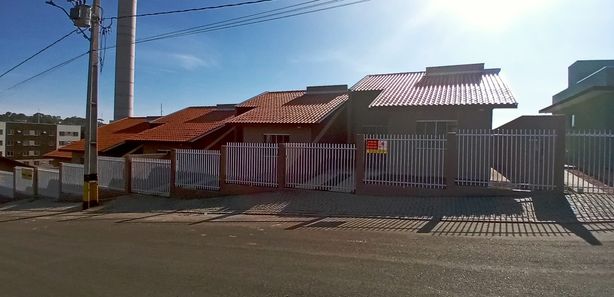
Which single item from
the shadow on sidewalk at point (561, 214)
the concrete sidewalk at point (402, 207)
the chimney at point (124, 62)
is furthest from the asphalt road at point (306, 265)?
the chimney at point (124, 62)

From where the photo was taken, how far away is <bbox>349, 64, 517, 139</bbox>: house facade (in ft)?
46.5

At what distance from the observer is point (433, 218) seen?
8.55m

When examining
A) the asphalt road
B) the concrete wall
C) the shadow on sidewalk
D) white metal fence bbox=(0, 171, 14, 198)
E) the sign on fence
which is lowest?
white metal fence bbox=(0, 171, 14, 198)

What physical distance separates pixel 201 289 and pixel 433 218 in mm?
5579

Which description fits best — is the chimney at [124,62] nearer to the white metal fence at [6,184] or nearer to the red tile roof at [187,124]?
the red tile roof at [187,124]

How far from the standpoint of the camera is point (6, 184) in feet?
71.3

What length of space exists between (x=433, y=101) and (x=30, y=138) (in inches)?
3320

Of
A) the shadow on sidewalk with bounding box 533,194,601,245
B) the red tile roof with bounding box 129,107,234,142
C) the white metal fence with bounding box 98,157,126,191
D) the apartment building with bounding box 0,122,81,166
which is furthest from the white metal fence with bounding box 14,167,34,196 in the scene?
the apartment building with bounding box 0,122,81,166

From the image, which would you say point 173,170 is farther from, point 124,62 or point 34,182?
point 124,62

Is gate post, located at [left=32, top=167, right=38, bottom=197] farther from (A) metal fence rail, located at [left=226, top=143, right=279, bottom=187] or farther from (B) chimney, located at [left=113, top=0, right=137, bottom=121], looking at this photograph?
(B) chimney, located at [left=113, top=0, right=137, bottom=121]

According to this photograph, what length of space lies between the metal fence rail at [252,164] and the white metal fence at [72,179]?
7.58m

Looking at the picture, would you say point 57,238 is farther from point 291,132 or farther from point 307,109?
point 307,109

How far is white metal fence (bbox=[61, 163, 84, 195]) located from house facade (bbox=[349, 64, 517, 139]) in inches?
463

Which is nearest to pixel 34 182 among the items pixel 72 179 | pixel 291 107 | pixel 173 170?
pixel 72 179
